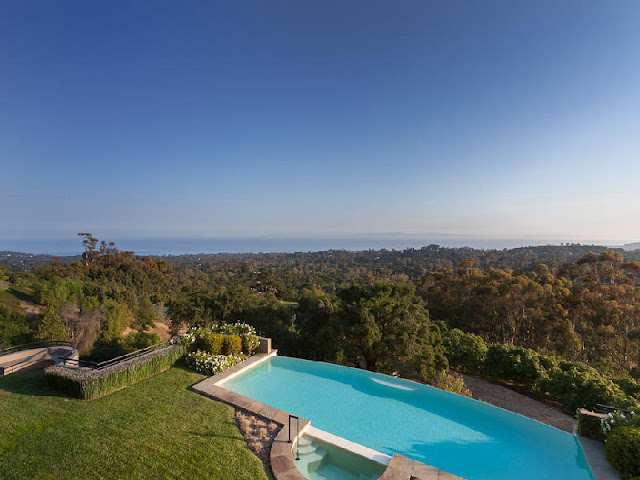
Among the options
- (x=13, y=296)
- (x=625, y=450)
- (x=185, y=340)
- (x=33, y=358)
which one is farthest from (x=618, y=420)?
(x=13, y=296)

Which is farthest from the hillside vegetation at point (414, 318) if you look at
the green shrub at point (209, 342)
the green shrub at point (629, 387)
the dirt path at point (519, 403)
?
the green shrub at point (209, 342)

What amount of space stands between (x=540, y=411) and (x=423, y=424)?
5.96m

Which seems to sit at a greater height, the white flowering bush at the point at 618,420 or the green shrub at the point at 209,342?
the green shrub at the point at 209,342

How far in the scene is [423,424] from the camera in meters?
6.71

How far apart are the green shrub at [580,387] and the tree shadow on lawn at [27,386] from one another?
1316 centimetres

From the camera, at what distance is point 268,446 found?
5.16 m

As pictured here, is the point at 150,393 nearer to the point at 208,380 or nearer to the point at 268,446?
the point at 208,380

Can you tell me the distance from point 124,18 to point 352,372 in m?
14.4

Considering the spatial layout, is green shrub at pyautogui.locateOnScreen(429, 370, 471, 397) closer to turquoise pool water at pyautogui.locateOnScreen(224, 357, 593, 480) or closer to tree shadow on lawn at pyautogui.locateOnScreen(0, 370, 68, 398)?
turquoise pool water at pyautogui.locateOnScreen(224, 357, 593, 480)

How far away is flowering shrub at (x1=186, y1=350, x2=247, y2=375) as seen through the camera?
8.15 meters

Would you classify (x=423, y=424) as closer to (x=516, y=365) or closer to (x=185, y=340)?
(x=516, y=365)

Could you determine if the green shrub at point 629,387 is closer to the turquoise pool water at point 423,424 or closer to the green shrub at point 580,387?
the green shrub at point 580,387

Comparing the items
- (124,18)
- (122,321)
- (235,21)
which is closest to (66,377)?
(124,18)

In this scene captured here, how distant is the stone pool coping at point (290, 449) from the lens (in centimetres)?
452
